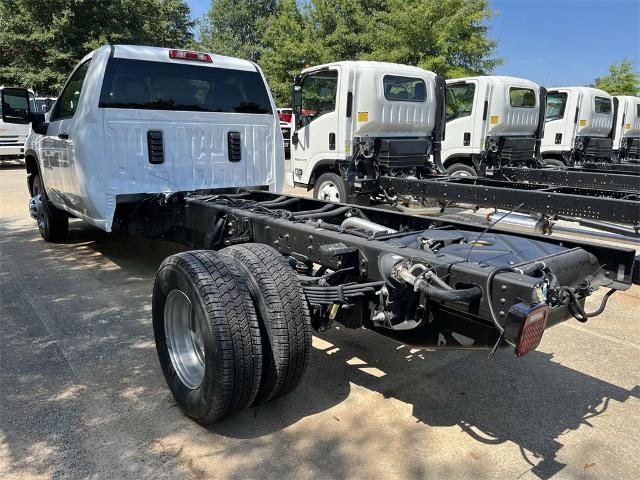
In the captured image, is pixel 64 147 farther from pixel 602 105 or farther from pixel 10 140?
pixel 10 140

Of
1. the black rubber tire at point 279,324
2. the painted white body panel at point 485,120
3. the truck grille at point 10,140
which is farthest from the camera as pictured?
the truck grille at point 10,140

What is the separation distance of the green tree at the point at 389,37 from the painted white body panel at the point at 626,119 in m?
6.58

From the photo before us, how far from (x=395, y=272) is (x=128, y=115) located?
133 inches

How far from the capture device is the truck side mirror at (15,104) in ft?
19.3

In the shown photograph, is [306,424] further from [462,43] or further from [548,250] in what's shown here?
[462,43]

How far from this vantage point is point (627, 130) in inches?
608

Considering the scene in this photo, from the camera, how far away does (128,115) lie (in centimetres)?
493

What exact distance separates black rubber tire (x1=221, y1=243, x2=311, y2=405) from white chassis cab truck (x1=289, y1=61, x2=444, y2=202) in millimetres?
6193

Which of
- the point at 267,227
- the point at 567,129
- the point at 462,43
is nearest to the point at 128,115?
the point at 267,227

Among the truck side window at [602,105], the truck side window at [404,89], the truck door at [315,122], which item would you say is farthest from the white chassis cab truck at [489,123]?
the truck door at [315,122]

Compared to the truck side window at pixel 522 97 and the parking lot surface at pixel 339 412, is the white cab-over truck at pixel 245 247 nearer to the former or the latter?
the parking lot surface at pixel 339 412

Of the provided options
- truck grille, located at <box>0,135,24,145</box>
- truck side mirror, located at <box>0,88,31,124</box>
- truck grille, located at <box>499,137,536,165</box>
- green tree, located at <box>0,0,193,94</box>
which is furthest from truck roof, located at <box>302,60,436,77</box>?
green tree, located at <box>0,0,193,94</box>

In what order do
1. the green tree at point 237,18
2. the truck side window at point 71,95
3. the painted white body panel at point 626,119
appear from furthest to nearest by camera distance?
1. the green tree at point 237,18
2. the painted white body panel at point 626,119
3. the truck side window at point 71,95

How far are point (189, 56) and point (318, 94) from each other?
14.7 ft
